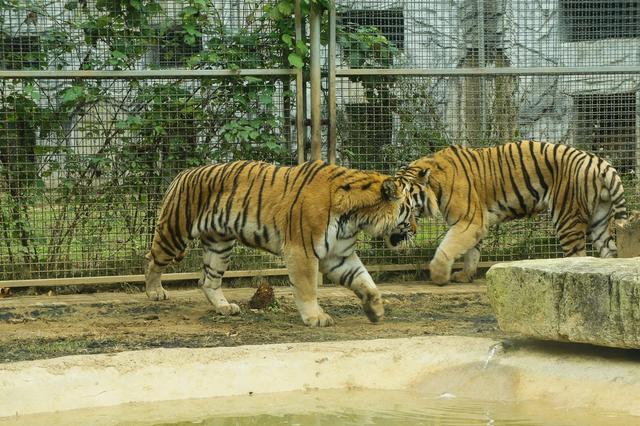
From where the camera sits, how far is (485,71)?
888 cm

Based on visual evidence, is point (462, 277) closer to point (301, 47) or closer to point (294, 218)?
point (301, 47)

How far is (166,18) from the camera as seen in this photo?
8.58 meters

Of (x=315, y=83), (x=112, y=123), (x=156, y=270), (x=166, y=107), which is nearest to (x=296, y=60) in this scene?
(x=315, y=83)

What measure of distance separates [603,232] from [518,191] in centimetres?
80

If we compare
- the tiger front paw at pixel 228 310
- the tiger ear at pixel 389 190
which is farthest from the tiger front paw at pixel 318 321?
the tiger ear at pixel 389 190

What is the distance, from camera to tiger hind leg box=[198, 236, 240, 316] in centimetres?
733

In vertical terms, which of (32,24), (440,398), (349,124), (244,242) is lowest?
(440,398)

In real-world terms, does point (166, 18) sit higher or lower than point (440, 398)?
higher

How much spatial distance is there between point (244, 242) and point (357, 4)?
3.31 metres

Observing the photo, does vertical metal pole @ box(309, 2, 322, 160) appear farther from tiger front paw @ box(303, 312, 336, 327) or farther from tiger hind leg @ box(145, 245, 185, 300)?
tiger front paw @ box(303, 312, 336, 327)

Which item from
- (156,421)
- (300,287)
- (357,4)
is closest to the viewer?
(156,421)

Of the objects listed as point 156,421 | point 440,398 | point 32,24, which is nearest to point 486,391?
point 440,398

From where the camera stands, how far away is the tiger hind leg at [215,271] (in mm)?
7328

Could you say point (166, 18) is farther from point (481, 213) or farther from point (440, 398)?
point (440, 398)
